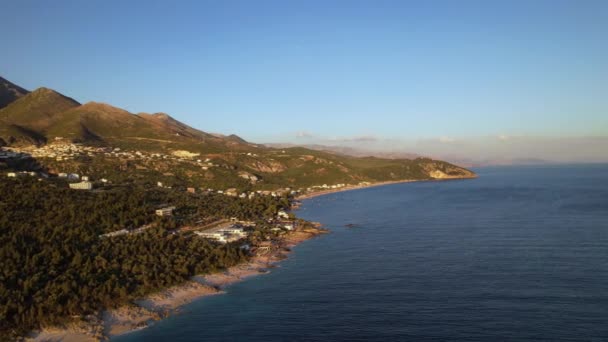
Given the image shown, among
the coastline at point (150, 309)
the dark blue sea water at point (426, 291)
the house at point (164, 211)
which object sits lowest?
the coastline at point (150, 309)

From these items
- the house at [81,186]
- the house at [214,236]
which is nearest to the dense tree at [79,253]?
the house at [214,236]

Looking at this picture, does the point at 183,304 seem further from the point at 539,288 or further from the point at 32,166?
the point at 32,166

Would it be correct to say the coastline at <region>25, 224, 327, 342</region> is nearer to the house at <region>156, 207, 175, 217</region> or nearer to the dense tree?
the dense tree

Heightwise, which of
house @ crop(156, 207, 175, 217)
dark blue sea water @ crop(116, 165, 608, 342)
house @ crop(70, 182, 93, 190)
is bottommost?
dark blue sea water @ crop(116, 165, 608, 342)

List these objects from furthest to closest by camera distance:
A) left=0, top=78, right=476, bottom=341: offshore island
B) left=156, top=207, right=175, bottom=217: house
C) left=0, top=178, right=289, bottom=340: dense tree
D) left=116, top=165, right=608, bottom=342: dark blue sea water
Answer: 1. left=156, top=207, right=175, bottom=217: house
2. left=0, top=178, right=289, bottom=340: dense tree
3. left=0, top=78, right=476, bottom=341: offshore island
4. left=116, top=165, right=608, bottom=342: dark blue sea water

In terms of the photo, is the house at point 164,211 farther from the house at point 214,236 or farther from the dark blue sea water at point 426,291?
the dark blue sea water at point 426,291

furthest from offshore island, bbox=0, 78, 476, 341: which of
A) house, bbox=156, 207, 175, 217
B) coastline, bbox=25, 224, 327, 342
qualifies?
house, bbox=156, 207, 175, 217

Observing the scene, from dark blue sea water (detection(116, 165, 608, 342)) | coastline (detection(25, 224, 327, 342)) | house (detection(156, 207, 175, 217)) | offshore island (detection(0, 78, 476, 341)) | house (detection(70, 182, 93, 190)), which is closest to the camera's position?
dark blue sea water (detection(116, 165, 608, 342))

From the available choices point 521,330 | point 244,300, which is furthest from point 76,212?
point 521,330
